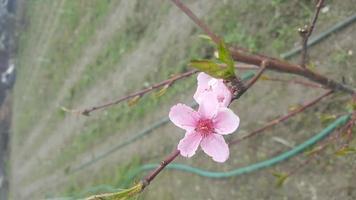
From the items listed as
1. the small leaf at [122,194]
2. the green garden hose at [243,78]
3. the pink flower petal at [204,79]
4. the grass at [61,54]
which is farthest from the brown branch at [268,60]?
the grass at [61,54]

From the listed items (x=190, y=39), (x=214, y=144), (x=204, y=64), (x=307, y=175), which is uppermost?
(x=190, y=39)

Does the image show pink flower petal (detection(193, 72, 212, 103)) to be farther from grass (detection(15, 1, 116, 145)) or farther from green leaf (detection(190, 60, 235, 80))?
grass (detection(15, 1, 116, 145))

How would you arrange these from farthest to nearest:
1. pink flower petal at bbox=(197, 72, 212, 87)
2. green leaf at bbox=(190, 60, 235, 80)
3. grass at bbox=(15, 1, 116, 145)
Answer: grass at bbox=(15, 1, 116, 145) < pink flower petal at bbox=(197, 72, 212, 87) < green leaf at bbox=(190, 60, 235, 80)

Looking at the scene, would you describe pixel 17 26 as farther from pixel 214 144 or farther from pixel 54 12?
pixel 214 144

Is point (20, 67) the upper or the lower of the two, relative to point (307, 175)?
upper

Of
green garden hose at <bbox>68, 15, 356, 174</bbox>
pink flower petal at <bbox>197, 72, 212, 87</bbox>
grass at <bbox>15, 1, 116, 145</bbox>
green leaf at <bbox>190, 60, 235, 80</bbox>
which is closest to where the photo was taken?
green leaf at <bbox>190, 60, 235, 80</bbox>

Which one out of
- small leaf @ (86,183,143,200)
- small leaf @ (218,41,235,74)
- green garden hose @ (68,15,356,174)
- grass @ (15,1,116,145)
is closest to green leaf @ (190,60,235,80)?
small leaf @ (218,41,235,74)

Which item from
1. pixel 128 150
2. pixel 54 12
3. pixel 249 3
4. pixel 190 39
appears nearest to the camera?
A: pixel 249 3

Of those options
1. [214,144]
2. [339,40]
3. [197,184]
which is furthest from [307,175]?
[214,144]
